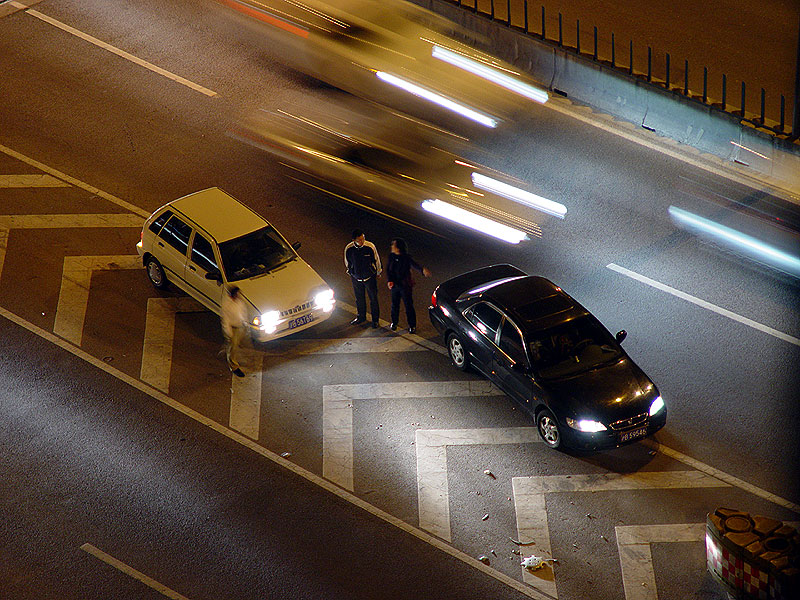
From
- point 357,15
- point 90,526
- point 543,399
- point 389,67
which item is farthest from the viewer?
point 357,15

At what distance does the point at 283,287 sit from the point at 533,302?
377cm

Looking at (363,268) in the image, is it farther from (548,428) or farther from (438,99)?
(438,99)

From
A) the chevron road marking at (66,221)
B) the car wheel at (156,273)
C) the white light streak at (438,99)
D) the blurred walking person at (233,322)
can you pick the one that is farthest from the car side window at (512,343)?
the chevron road marking at (66,221)

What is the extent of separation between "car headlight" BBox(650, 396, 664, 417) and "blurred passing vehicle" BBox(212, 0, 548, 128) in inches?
317

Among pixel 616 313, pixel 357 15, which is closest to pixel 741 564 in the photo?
pixel 616 313

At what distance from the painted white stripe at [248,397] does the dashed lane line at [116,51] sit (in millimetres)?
7482

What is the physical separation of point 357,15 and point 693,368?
12045 mm

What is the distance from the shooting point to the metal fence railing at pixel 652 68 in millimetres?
18344

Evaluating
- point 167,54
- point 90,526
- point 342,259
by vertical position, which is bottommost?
point 90,526

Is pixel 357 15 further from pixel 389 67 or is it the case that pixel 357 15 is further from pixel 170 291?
pixel 170 291

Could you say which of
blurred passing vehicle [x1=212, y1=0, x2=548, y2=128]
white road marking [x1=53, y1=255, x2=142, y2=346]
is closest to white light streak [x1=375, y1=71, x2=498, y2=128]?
blurred passing vehicle [x1=212, y1=0, x2=548, y2=128]

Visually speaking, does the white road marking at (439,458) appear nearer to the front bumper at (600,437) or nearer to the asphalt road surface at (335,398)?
the asphalt road surface at (335,398)

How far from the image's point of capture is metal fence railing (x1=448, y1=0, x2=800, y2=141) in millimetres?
18344

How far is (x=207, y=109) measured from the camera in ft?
64.9
